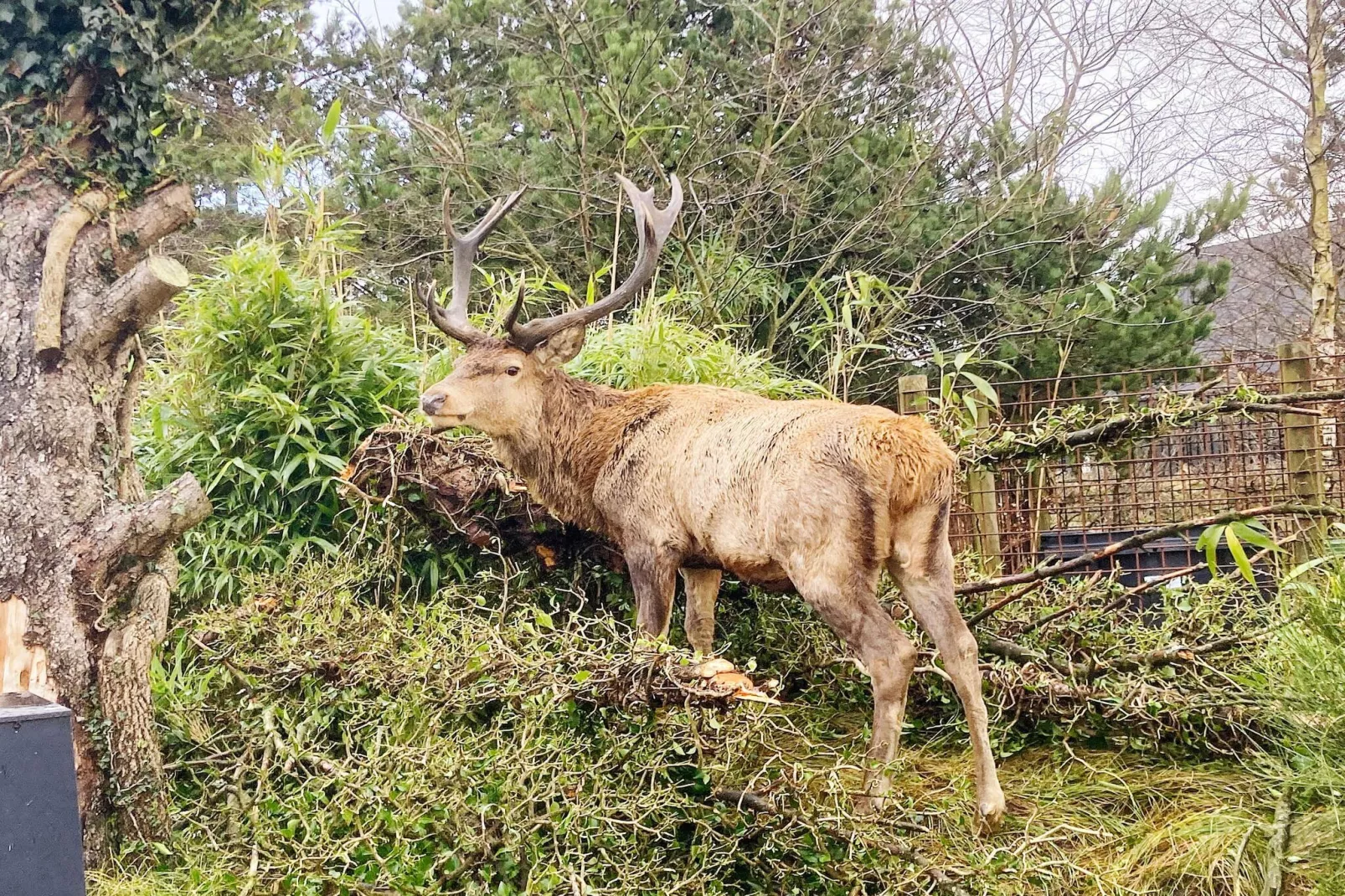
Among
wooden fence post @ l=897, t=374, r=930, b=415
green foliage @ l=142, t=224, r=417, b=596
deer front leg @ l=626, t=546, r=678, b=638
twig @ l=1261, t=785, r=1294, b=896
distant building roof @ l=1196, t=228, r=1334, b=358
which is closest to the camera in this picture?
twig @ l=1261, t=785, r=1294, b=896

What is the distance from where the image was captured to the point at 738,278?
821 cm

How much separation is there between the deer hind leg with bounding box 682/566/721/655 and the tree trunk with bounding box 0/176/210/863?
6.02 feet

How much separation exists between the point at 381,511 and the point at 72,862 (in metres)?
2.56

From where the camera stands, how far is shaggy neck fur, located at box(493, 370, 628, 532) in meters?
4.25

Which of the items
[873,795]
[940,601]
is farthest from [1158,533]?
[873,795]

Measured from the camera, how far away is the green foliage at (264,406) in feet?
15.4

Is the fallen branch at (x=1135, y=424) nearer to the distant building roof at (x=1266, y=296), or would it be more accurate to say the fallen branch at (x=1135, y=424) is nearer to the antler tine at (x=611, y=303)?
the antler tine at (x=611, y=303)

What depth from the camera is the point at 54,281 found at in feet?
10.3

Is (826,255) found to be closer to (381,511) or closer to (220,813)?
(381,511)

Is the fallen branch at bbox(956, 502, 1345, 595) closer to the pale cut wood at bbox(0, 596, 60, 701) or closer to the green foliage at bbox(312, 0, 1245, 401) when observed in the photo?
the pale cut wood at bbox(0, 596, 60, 701)

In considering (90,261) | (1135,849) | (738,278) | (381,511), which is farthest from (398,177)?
(1135,849)

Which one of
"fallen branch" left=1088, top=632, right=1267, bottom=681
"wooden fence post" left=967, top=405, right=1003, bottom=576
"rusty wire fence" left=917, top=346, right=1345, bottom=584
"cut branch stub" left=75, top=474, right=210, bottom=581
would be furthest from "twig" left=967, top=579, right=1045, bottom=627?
"cut branch stub" left=75, top=474, right=210, bottom=581

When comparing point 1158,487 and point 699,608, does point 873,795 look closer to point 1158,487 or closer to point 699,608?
point 699,608

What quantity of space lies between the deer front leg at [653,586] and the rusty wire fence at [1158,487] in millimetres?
2095
